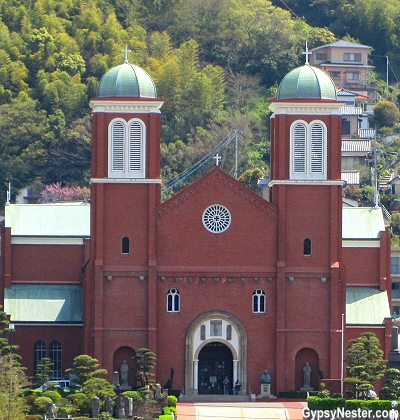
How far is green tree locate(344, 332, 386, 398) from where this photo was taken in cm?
9834

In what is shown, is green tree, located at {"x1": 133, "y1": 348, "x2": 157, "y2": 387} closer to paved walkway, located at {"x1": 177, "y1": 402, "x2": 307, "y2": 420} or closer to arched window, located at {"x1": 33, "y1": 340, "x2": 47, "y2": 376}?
paved walkway, located at {"x1": 177, "y1": 402, "x2": 307, "y2": 420}

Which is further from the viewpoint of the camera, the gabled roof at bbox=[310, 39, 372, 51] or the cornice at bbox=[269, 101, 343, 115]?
the gabled roof at bbox=[310, 39, 372, 51]

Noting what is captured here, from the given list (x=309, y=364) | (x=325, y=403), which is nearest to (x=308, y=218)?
(x=309, y=364)

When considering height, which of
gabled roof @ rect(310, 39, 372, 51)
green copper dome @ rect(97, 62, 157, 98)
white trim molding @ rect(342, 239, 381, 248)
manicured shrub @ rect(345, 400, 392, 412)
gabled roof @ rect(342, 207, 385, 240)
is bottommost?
manicured shrub @ rect(345, 400, 392, 412)

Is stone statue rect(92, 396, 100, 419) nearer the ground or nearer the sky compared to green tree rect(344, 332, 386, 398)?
nearer the ground

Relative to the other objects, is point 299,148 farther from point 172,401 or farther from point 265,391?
point 172,401

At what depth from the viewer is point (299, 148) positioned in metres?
104

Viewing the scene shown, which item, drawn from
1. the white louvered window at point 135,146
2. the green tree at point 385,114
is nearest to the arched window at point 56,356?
the white louvered window at point 135,146

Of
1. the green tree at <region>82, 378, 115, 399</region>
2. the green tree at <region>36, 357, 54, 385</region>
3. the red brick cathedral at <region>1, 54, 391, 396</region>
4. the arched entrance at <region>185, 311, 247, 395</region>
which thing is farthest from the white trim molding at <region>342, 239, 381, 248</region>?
the green tree at <region>82, 378, 115, 399</region>

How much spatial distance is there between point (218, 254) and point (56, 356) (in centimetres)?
1004

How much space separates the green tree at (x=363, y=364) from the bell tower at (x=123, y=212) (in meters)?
9.10

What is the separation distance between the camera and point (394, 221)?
14712 cm

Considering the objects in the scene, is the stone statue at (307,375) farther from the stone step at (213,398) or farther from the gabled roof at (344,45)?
the gabled roof at (344,45)

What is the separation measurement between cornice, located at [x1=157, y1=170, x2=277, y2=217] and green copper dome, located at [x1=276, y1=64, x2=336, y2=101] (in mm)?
4593
